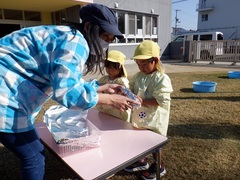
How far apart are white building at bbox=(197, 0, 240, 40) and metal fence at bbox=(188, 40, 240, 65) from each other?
1766cm

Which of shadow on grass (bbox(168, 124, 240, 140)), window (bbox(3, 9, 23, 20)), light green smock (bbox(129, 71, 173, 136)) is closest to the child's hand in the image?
light green smock (bbox(129, 71, 173, 136))

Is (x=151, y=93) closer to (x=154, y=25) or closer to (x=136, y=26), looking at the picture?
(x=136, y=26)

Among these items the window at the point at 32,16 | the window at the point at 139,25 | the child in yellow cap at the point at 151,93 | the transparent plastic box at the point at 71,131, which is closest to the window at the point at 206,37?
the window at the point at 139,25

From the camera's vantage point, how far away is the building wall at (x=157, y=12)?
33.5 feet

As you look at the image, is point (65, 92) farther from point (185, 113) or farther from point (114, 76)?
point (185, 113)

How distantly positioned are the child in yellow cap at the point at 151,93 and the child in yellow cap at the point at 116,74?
0.20 meters

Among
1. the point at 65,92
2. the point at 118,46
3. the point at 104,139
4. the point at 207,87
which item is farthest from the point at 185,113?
the point at 118,46

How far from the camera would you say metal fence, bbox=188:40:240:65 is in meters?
9.92

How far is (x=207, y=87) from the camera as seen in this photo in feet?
16.0

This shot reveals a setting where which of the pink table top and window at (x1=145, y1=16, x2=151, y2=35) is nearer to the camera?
the pink table top

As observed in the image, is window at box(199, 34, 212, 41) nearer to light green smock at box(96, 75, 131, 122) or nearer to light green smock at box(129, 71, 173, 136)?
light green smock at box(96, 75, 131, 122)

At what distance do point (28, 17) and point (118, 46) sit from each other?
436cm

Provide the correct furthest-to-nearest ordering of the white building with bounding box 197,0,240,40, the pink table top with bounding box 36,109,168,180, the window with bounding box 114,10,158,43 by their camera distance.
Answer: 1. the white building with bounding box 197,0,240,40
2. the window with bounding box 114,10,158,43
3. the pink table top with bounding box 36,109,168,180

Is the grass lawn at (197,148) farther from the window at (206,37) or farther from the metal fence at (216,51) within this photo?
the window at (206,37)
